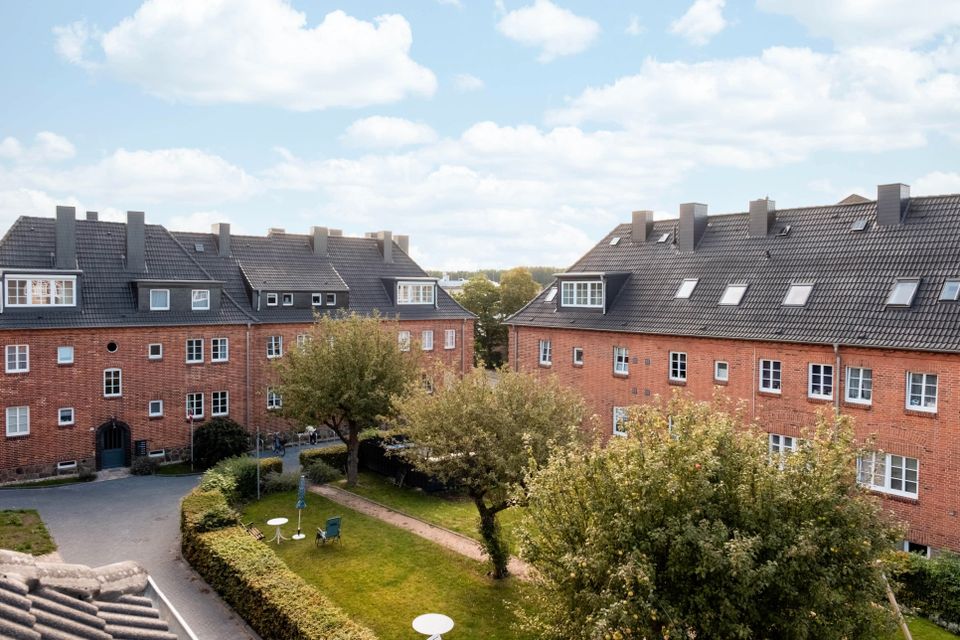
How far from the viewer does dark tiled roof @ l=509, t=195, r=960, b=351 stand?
913 inches

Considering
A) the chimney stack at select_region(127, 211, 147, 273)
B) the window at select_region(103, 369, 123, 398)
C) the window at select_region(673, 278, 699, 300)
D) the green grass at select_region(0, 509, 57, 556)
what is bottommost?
the green grass at select_region(0, 509, 57, 556)

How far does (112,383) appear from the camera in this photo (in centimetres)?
3306

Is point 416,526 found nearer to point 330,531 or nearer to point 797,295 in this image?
point 330,531

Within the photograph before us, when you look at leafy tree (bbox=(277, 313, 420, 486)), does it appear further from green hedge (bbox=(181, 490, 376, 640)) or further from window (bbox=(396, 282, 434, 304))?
window (bbox=(396, 282, 434, 304))

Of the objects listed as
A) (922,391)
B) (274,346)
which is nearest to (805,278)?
(922,391)

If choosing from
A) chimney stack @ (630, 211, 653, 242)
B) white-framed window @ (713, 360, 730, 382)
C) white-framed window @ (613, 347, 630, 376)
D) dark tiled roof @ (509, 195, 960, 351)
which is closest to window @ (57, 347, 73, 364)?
dark tiled roof @ (509, 195, 960, 351)

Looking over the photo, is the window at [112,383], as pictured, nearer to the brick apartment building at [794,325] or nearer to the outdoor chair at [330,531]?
the outdoor chair at [330,531]

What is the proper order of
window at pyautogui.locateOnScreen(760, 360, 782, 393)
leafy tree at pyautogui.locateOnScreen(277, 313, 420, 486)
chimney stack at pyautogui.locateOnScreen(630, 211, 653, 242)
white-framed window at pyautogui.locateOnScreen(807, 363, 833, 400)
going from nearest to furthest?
1. white-framed window at pyautogui.locateOnScreen(807, 363, 833, 400)
2. window at pyautogui.locateOnScreen(760, 360, 782, 393)
3. leafy tree at pyautogui.locateOnScreen(277, 313, 420, 486)
4. chimney stack at pyautogui.locateOnScreen(630, 211, 653, 242)

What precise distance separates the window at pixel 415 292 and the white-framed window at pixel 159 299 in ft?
50.5

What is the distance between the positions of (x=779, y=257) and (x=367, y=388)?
61.3 feet

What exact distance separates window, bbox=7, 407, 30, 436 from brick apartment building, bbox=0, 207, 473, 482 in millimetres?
40

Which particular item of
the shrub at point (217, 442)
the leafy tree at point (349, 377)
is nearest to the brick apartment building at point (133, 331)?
the shrub at point (217, 442)

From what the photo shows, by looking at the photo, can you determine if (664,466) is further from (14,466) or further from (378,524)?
(14,466)

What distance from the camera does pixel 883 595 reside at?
11.0 metres
